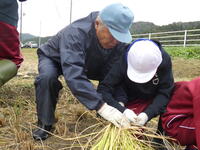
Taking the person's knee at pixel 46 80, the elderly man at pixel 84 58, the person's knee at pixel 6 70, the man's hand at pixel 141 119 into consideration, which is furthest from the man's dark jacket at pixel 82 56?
the person's knee at pixel 6 70

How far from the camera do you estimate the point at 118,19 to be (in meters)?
1.93

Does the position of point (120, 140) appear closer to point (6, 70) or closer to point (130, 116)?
point (130, 116)

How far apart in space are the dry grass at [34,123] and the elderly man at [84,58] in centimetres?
11

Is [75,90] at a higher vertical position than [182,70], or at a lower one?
higher

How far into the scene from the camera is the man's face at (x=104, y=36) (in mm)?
2004

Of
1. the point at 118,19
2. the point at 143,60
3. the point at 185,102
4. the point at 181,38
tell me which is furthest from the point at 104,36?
the point at 181,38

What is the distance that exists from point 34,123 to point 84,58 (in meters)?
0.74

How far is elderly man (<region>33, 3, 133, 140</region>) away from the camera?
1.85 meters

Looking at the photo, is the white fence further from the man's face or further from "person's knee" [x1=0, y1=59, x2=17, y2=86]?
the man's face

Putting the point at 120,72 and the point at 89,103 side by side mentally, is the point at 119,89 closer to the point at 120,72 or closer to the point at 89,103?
the point at 120,72

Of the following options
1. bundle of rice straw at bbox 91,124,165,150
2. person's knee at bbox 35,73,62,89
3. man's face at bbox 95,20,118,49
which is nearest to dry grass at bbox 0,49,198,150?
bundle of rice straw at bbox 91,124,165,150

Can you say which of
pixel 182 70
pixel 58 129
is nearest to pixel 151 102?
pixel 58 129

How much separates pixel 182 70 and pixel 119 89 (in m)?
4.58

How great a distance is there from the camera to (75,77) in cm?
185
